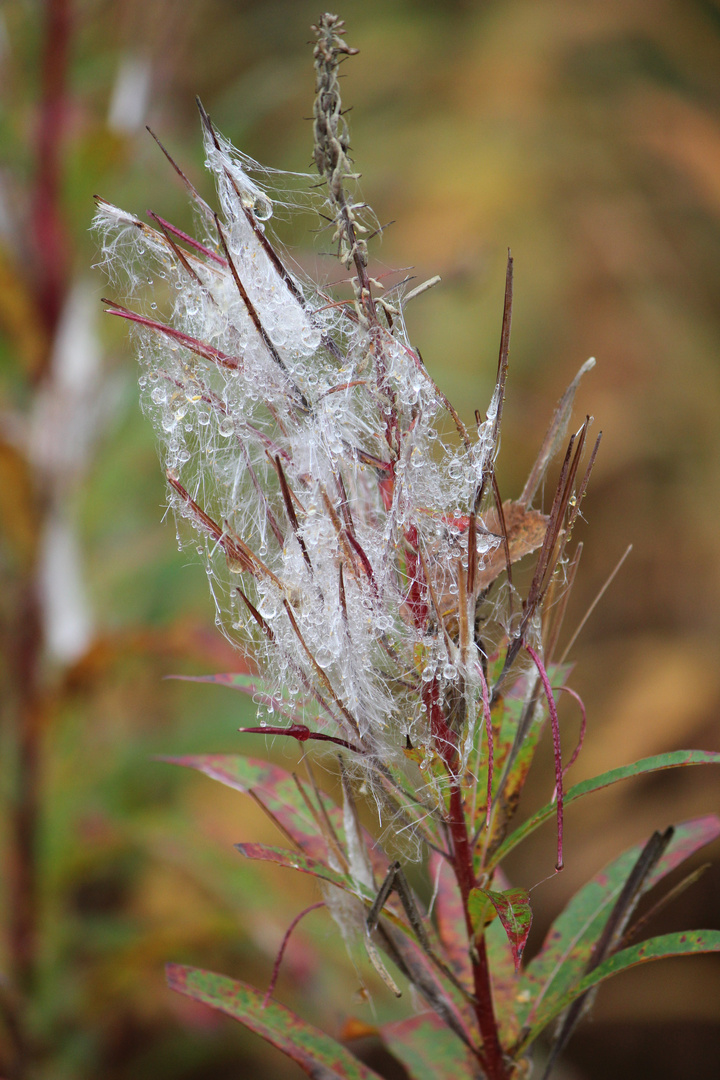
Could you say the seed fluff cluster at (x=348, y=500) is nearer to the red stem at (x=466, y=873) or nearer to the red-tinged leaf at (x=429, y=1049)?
the red stem at (x=466, y=873)

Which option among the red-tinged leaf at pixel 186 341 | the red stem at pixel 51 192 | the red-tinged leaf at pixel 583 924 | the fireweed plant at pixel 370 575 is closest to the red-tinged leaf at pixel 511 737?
the fireweed plant at pixel 370 575

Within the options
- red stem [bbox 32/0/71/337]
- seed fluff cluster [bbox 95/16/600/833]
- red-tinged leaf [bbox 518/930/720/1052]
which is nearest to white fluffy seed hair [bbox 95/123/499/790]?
seed fluff cluster [bbox 95/16/600/833]

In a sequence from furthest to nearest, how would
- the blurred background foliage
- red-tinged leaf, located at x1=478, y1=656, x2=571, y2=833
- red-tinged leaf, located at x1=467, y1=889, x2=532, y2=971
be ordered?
the blurred background foliage < red-tinged leaf, located at x1=478, y1=656, x2=571, y2=833 < red-tinged leaf, located at x1=467, y1=889, x2=532, y2=971

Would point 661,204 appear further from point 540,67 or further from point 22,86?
point 22,86

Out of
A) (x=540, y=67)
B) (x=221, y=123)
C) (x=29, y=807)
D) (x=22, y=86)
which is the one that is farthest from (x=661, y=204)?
(x=29, y=807)

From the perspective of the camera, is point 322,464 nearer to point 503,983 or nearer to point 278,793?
point 278,793

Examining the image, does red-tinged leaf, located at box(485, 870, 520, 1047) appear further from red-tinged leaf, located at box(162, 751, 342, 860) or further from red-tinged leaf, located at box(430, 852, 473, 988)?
red-tinged leaf, located at box(162, 751, 342, 860)
